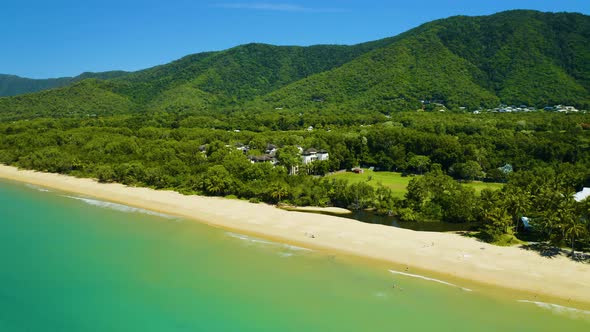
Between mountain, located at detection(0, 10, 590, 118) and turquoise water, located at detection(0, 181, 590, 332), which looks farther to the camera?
mountain, located at detection(0, 10, 590, 118)

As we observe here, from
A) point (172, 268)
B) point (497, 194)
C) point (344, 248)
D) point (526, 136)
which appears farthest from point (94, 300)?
point (526, 136)

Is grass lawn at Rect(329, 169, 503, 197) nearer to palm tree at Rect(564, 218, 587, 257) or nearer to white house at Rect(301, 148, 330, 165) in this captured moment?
white house at Rect(301, 148, 330, 165)

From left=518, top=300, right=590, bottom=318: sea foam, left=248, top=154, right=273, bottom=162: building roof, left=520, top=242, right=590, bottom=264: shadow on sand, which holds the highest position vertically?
left=248, top=154, right=273, bottom=162: building roof

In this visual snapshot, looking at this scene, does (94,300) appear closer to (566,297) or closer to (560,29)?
(566,297)

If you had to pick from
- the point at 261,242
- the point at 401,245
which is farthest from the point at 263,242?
the point at 401,245

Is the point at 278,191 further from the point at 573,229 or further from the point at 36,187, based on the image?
the point at 36,187

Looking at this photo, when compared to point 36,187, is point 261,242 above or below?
below

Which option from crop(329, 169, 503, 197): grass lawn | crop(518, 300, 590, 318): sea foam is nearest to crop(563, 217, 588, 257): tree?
crop(518, 300, 590, 318): sea foam
